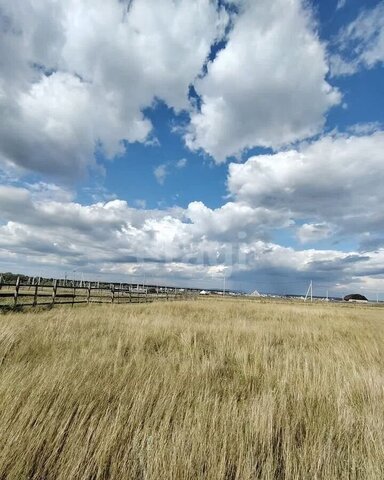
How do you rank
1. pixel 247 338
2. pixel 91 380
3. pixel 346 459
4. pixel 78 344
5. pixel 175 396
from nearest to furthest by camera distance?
pixel 346 459 < pixel 175 396 < pixel 91 380 < pixel 78 344 < pixel 247 338

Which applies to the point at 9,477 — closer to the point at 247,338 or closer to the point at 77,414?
the point at 77,414

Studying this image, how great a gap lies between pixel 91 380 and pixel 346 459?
263 cm

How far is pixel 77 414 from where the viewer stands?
3.07m

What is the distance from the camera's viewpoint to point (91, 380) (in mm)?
3941

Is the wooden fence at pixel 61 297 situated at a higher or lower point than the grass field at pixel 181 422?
higher

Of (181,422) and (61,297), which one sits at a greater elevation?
(61,297)

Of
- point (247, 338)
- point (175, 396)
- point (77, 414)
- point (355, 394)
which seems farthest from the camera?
point (247, 338)

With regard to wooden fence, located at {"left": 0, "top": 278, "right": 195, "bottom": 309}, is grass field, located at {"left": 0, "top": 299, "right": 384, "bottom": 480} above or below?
below

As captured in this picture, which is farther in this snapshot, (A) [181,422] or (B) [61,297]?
(B) [61,297]

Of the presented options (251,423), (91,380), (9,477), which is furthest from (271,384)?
(9,477)

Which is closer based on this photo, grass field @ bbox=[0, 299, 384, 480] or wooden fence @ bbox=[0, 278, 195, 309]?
grass field @ bbox=[0, 299, 384, 480]

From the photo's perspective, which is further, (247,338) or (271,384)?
(247,338)

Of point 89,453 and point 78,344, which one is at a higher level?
point 78,344

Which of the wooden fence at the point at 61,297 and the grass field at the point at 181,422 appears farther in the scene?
the wooden fence at the point at 61,297
